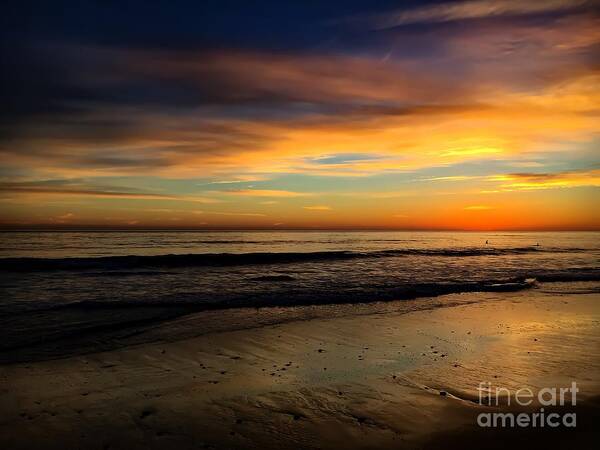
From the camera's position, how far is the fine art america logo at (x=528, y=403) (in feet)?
18.1

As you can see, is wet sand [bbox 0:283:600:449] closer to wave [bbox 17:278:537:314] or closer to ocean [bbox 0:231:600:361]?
ocean [bbox 0:231:600:361]

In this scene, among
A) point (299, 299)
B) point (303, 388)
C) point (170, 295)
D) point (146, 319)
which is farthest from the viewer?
point (170, 295)

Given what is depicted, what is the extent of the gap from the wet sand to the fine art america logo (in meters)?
0.13

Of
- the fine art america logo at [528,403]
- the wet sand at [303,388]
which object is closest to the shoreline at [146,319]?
the wet sand at [303,388]

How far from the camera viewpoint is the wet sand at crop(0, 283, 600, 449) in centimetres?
509

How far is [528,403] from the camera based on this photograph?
6070 millimetres

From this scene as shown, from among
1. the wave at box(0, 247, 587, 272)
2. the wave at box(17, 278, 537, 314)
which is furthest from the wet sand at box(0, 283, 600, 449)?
the wave at box(0, 247, 587, 272)

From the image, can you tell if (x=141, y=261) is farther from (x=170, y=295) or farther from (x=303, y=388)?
(x=303, y=388)

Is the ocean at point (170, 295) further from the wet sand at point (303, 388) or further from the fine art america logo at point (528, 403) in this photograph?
the fine art america logo at point (528, 403)

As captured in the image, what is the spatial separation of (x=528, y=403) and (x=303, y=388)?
330cm

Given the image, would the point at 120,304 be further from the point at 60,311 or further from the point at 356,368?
the point at 356,368

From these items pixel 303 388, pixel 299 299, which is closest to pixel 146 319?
pixel 299 299

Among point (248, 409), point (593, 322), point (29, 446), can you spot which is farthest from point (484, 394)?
point (593, 322)

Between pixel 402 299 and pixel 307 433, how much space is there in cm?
1194
